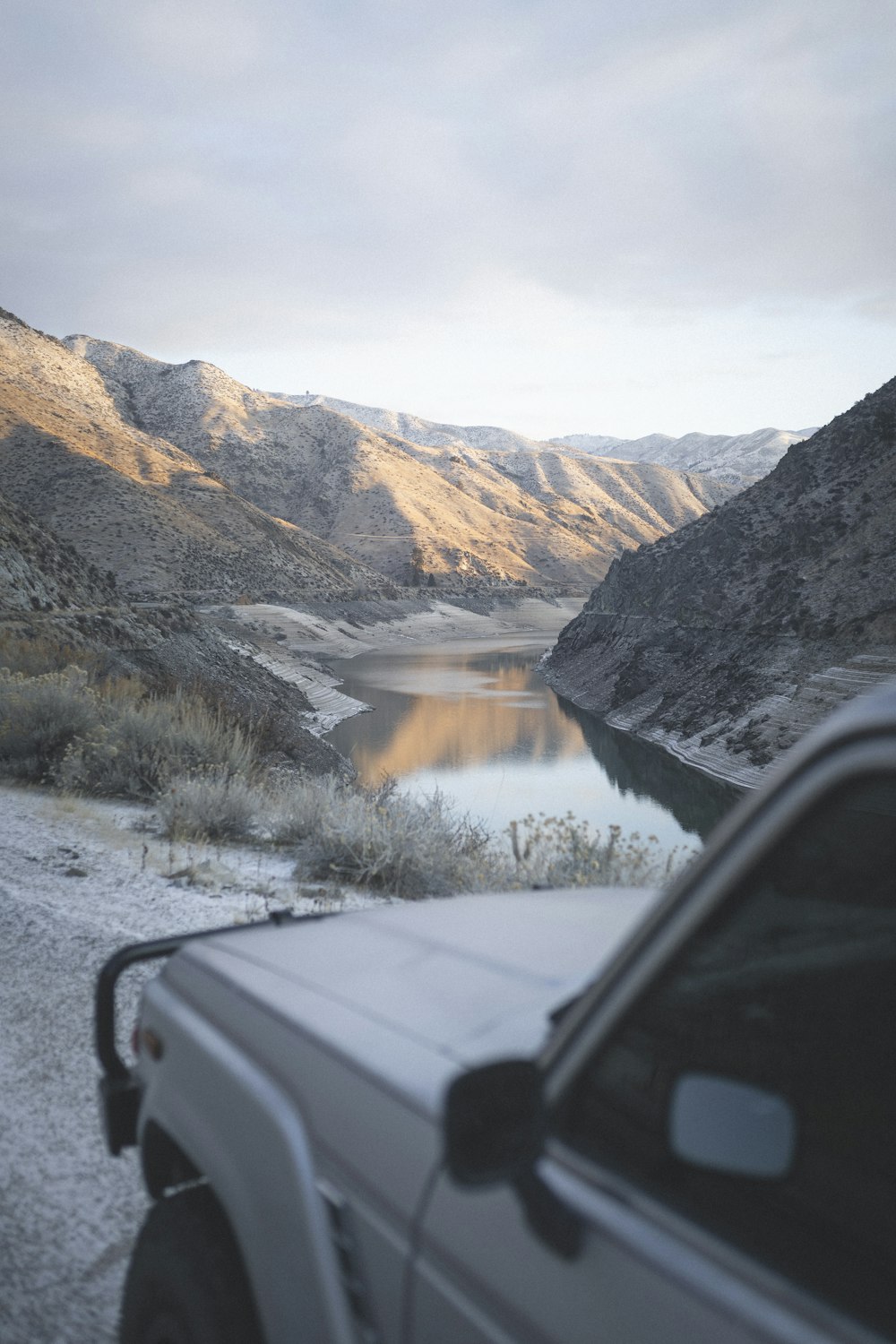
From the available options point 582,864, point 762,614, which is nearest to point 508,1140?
point 582,864

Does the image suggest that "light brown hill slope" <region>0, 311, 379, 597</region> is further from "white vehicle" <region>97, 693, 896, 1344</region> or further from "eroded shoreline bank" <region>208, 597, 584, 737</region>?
"white vehicle" <region>97, 693, 896, 1344</region>

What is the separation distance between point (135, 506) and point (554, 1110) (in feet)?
206

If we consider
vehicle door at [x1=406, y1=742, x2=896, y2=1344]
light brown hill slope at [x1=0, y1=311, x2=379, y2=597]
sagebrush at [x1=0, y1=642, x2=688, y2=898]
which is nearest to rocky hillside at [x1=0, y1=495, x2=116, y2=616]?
sagebrush at [x1=0, y1=642, x2=688, y2=898]

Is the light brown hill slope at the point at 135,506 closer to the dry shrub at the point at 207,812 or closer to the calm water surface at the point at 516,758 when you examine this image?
the calm water surface at the point at 516,758

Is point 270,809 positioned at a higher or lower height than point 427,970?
lower

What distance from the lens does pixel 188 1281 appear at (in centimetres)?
161

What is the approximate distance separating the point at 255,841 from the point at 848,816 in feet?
19.1

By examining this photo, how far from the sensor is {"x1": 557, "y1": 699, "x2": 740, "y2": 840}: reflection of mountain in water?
17438mm

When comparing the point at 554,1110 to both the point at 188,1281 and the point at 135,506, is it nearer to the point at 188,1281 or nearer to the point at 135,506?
the point at 188,1281

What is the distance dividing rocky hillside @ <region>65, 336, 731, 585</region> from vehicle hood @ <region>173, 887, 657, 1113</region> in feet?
282

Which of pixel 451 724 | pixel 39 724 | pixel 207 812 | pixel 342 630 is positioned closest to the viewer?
pixel 207 812

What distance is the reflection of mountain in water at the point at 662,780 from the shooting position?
57.2 feet

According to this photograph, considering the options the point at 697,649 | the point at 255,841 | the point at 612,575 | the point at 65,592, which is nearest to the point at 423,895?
the point at 255,841

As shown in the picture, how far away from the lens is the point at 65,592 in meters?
→ 18.8
